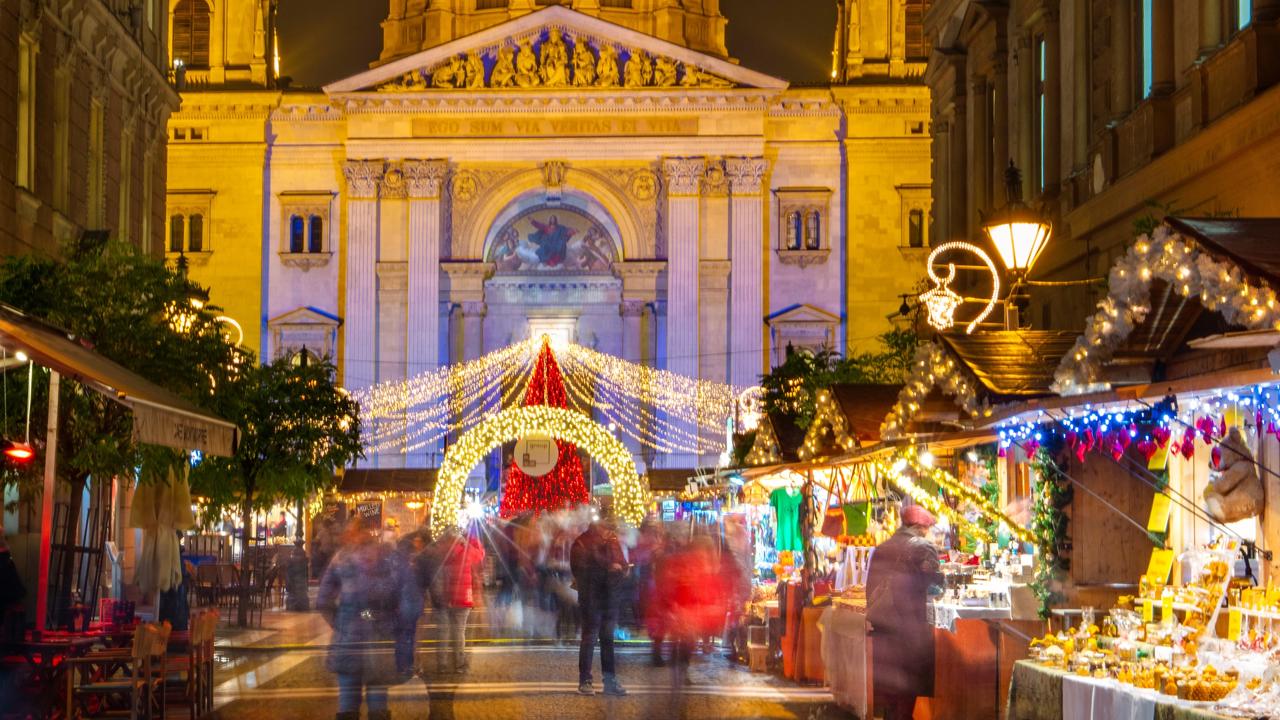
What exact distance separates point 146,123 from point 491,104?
2633 cm

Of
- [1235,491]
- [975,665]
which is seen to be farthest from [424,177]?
[1235,491]

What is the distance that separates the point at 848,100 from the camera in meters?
60.4

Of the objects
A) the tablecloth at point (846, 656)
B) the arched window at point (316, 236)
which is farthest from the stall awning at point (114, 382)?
the arched window at point (316, 236)

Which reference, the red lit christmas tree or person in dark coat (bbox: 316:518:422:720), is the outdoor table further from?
the red lit christmas tree

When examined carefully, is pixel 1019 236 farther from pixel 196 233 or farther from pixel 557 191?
pixel 196 233

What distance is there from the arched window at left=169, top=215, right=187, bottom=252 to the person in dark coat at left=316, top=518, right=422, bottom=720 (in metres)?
46.2

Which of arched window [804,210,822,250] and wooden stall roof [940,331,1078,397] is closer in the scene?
wooden stall roof [940,331,1078,397]

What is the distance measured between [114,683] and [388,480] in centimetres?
3965

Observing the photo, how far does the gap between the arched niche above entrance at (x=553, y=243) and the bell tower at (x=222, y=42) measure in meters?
9.60

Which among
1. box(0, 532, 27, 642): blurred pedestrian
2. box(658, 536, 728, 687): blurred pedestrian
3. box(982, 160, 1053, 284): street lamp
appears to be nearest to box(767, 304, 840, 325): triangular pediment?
box(658, 536, 728, 687): blurred pedestrian

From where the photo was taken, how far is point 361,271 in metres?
60.2

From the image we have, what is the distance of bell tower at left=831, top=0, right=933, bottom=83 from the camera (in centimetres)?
6166

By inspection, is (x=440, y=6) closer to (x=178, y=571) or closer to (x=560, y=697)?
(x=178, y=571)

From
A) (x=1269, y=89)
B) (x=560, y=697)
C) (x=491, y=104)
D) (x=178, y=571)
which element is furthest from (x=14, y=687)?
(x=491, y=104)
